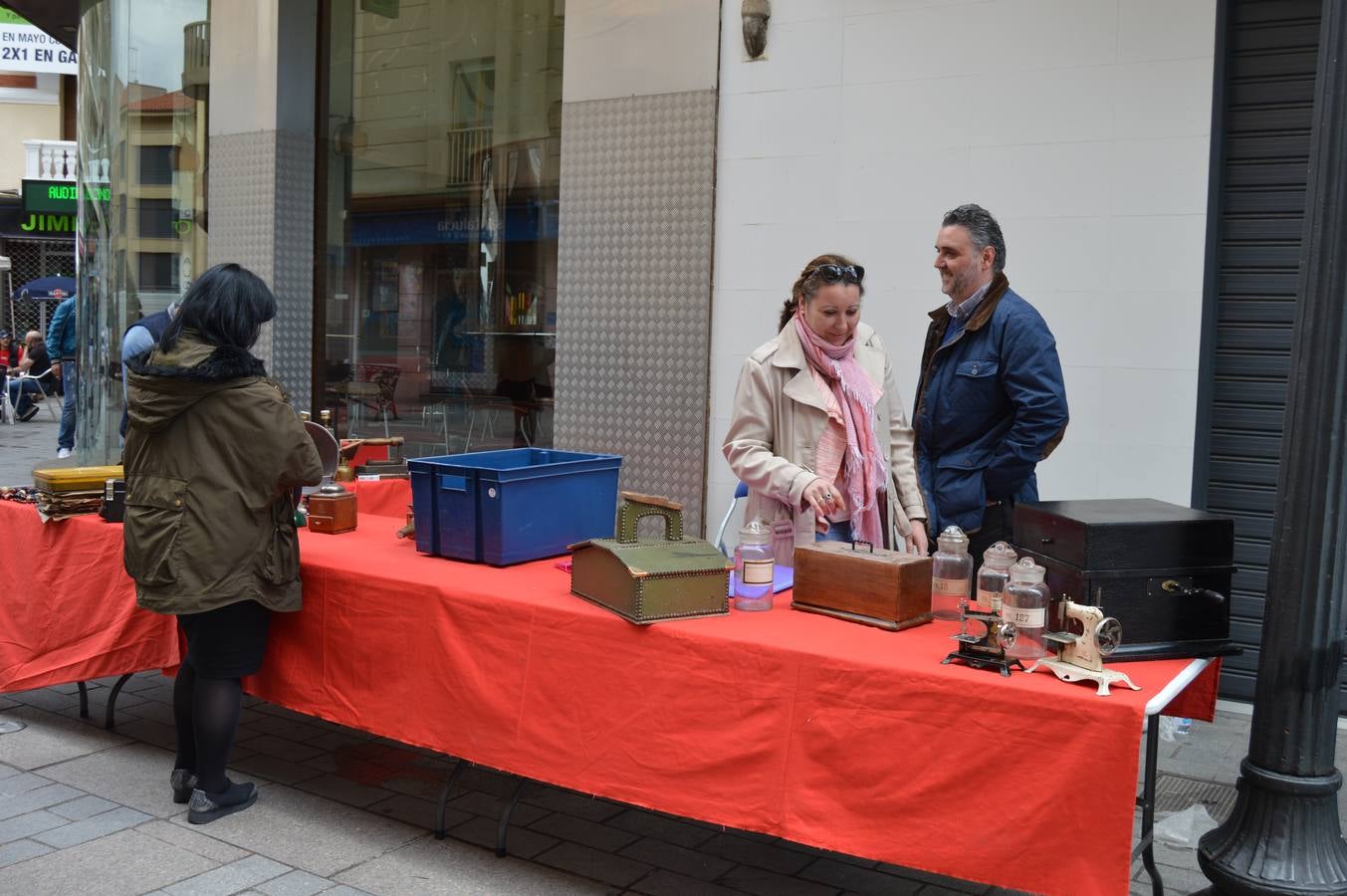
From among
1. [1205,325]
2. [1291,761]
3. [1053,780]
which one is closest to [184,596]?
[1053,780]

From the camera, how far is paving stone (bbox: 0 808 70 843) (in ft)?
12.9

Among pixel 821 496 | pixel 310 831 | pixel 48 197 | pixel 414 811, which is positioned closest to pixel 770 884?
pixel 821 496

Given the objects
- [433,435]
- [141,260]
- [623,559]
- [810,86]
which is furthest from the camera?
[141,260]

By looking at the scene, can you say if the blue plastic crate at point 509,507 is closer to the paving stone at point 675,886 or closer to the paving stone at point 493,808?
the paving stone at point 493,808

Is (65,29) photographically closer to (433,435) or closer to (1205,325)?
(433,435)

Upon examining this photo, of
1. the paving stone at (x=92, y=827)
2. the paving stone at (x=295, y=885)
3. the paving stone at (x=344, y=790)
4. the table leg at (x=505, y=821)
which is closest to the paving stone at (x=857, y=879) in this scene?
the table leg at (x=505, y=821)

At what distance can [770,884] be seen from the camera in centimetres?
372

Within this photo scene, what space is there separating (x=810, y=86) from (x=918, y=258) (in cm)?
116

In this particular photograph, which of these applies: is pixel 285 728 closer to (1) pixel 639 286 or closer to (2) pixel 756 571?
(2) pixel 756 571

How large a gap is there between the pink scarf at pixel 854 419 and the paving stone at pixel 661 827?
3.87 ft

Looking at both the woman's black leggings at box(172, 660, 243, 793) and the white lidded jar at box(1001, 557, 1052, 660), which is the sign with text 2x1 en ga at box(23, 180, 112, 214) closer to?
the woman's black leggings at box(172, 660, 243, 793)

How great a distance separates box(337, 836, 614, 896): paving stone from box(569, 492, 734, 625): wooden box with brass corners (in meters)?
0.92

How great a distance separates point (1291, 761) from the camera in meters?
3.09

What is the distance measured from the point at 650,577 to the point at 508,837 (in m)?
1.37
